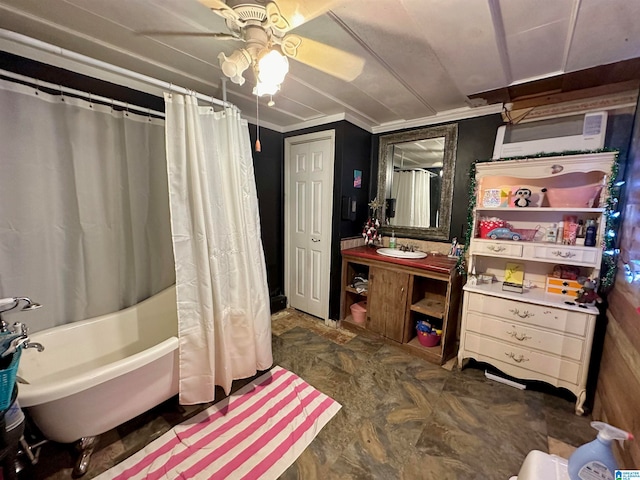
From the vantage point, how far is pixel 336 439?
1.51 meters

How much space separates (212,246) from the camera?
60.4 inches

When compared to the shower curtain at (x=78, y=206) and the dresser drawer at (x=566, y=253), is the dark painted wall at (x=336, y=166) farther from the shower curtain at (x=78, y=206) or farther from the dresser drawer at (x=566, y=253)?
the dresser drawer at (x=566, y=253)

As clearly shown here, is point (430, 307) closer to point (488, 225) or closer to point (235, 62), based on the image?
point (488, 225)

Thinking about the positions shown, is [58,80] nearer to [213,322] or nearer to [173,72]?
[173,72]

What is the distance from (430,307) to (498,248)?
0.78 metres

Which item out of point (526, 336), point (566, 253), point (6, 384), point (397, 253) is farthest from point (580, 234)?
point (6, 384)

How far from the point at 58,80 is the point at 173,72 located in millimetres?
697

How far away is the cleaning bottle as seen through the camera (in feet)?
2.54

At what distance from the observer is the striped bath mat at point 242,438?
4.33 feet

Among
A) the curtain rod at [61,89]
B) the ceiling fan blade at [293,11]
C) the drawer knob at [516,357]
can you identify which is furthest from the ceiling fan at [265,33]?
the drawer knob at [516,357]

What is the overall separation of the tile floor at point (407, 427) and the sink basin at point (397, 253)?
36.8 inches

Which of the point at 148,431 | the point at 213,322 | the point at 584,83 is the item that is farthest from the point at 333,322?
the point at 584,83

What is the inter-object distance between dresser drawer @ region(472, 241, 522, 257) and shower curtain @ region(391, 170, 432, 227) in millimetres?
648

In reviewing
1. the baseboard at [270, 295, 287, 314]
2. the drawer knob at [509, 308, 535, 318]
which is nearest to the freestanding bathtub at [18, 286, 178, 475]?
the baseboard at [270, 295, 287, 314]
